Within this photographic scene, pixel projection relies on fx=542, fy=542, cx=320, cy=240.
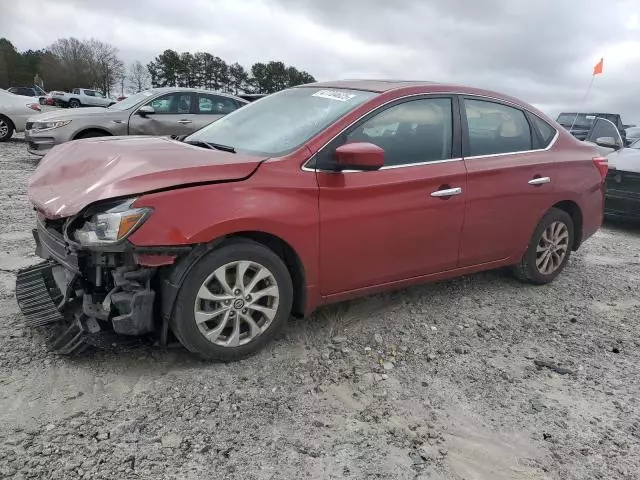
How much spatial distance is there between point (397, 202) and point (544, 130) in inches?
75.1

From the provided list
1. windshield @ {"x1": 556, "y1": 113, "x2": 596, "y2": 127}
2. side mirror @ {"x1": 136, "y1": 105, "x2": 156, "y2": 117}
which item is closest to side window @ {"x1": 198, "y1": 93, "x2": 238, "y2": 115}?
side mirror @ {"x1": 136, "y1": 105, "x2": 156, "y2": 117}

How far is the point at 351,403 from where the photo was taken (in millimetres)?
2859

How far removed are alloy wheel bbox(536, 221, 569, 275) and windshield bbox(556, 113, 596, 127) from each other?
32.6ft

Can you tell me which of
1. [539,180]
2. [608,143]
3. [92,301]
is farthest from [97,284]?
[608,143]

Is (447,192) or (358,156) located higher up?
(358,156)

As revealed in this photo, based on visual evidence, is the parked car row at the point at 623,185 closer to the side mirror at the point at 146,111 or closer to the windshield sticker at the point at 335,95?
the windshield sticker at the point at 335,95

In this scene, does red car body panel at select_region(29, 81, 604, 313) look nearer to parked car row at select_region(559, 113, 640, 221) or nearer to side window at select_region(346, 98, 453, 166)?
side window at select_region(346, 98, 453, 166)

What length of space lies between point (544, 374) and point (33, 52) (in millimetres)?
87625

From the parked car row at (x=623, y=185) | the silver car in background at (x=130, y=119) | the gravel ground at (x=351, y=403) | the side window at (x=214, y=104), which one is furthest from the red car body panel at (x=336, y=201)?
the side window at (x=214, y=104)

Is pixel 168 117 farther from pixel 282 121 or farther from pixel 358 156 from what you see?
pixel 358 156

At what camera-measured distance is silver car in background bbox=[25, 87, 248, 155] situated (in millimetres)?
9031

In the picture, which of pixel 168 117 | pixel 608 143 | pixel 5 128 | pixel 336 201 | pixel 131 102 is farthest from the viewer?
pixel 5 128

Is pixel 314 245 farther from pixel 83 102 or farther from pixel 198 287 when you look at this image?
pixel 83 102

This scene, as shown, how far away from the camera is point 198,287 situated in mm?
2873
